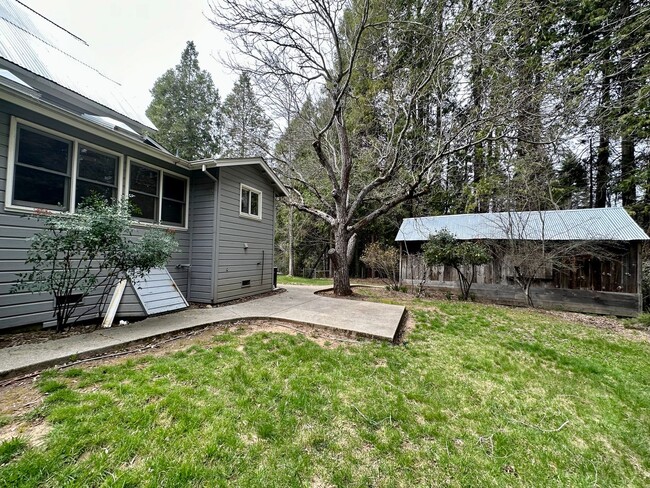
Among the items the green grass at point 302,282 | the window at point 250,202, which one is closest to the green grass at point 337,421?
the window at point 250,202

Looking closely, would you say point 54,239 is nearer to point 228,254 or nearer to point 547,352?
point 228,254

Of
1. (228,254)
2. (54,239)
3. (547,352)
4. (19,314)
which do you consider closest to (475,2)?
(547,352)

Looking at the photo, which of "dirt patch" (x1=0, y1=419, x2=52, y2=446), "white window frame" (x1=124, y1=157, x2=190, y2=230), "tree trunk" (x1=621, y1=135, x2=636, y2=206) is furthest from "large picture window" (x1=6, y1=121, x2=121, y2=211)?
"tree trunk" (x1=621, y1=135, x2=636, y2=206)

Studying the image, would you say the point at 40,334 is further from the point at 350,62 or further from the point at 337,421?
the point at 350,62

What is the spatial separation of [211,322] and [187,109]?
2271cm

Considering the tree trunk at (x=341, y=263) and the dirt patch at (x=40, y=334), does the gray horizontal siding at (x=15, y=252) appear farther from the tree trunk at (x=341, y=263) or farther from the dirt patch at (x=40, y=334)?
the tree trunk at (x=341, y=263)

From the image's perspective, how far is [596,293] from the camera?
763 cm

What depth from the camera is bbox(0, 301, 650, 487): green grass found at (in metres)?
1.66

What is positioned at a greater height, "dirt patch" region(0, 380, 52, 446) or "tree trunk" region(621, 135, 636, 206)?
"tree trunk" region(621, 135, 636, 206)

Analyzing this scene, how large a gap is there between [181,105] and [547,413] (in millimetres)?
26473

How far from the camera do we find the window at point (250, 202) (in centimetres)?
711

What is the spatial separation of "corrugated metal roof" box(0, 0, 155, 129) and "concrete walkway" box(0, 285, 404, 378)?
5.34 meters

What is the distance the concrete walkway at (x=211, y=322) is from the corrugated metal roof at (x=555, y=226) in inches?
209

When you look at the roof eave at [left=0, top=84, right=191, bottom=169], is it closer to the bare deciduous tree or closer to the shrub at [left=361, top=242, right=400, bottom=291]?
the bare deciduous tree
